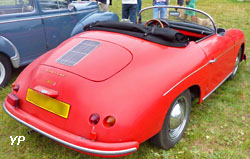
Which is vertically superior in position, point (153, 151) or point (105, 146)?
point (105, 146)

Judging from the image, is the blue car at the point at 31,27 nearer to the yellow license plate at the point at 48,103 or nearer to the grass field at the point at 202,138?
the grass field at the point at 202,138

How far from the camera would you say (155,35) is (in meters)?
2.74

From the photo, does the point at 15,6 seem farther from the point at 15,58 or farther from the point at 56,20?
the point at 15,58

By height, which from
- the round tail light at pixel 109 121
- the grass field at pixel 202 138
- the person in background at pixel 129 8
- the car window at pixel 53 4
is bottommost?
the grass field at pixel 202 138

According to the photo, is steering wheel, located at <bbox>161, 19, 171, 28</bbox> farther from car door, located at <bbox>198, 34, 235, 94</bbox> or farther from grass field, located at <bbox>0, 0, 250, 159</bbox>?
grass field, located at <bbox>0, 0, 250, 159</bbox>

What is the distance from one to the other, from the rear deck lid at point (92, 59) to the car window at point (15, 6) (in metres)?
1.92

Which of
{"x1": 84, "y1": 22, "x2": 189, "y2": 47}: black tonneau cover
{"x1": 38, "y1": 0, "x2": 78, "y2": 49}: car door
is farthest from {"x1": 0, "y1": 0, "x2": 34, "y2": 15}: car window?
{"x1": 84, "y1": 22, "x2": 189, "y2": 47}: black tonneau cover

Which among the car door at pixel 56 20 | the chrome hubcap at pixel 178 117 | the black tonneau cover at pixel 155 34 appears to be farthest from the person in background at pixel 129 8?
the chrome hubcap at pixel 178 117

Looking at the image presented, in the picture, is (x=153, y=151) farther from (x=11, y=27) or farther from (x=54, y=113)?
(x=11, y=27)

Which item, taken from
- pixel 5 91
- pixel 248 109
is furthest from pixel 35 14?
pixel 248 109

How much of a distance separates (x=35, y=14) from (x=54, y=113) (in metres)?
2.73

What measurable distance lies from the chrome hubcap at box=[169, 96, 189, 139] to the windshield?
1.46 m

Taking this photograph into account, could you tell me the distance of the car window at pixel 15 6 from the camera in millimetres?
4050

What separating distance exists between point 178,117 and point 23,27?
3007mm
